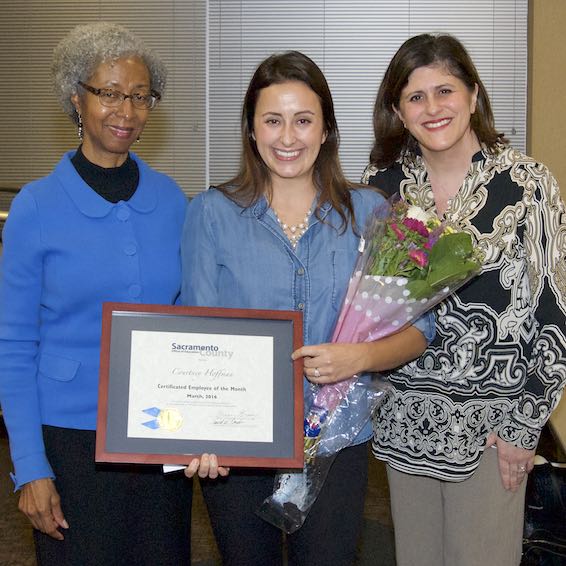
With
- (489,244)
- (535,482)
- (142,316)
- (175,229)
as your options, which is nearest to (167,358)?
(142,316)

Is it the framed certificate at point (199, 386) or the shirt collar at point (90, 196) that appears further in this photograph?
the shirt collar at point (90, 196)

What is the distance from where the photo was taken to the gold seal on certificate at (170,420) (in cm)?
190

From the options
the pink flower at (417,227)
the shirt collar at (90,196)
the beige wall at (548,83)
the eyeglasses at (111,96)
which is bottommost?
the pink flower at (417,227)

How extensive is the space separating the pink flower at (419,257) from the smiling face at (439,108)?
43 cm

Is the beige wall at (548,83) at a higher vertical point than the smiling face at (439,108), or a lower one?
higher

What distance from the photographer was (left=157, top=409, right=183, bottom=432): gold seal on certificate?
1.90 metres

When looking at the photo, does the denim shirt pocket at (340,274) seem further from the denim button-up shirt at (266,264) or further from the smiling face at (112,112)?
the smiling face at (112,112)

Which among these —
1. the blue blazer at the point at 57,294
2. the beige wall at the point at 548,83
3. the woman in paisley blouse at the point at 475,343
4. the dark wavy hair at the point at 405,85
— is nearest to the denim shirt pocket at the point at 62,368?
the blue blazer at the point at 57,294

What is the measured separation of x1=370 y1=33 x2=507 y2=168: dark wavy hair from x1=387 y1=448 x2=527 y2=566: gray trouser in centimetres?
89

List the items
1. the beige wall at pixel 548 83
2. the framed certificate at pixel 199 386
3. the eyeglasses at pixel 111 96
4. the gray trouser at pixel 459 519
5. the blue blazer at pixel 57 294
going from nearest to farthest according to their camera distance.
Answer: the framed certificate at pixel 199 386, the blue blazer at pixel 57 294, the eyeglasses at pixel 111 96, the gray trouser at pixel 459 519, the beige wall at pixel 548 83

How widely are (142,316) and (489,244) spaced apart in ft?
3.06

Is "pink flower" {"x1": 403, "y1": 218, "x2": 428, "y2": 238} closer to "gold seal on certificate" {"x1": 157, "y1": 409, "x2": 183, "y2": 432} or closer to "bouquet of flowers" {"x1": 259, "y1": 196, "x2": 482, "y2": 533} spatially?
"bouquet of flowers" {"x1": 259, "y1": 196, "x2": 482, "y2": 533}

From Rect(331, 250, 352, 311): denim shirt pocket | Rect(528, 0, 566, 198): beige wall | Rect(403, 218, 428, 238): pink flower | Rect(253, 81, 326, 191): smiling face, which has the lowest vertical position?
Rect(331, 250, 352, 311): denim shirt pocket
